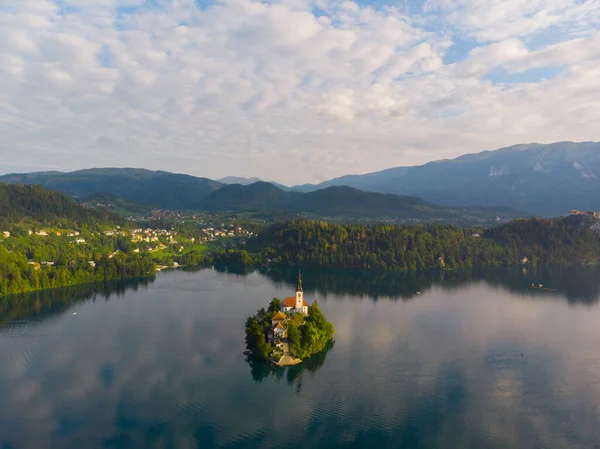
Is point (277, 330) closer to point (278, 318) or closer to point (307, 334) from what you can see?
point (278, 318)

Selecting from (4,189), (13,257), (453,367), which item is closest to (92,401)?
(453,367)

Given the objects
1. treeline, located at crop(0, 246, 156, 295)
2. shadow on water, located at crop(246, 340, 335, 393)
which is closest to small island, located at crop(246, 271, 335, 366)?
shadow on water, located at crop(246, 340, 335, 393)

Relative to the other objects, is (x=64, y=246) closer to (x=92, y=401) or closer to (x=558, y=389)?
(x=92, y=401)

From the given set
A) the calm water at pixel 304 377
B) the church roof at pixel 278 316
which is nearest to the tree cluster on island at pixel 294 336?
the church roof at pixel 278 316

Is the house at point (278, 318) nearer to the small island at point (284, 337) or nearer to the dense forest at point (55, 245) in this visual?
the small island at point (284, 337)

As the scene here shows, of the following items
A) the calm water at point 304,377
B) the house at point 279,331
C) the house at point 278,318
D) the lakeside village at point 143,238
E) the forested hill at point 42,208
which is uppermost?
the forested hill at point 42,208
